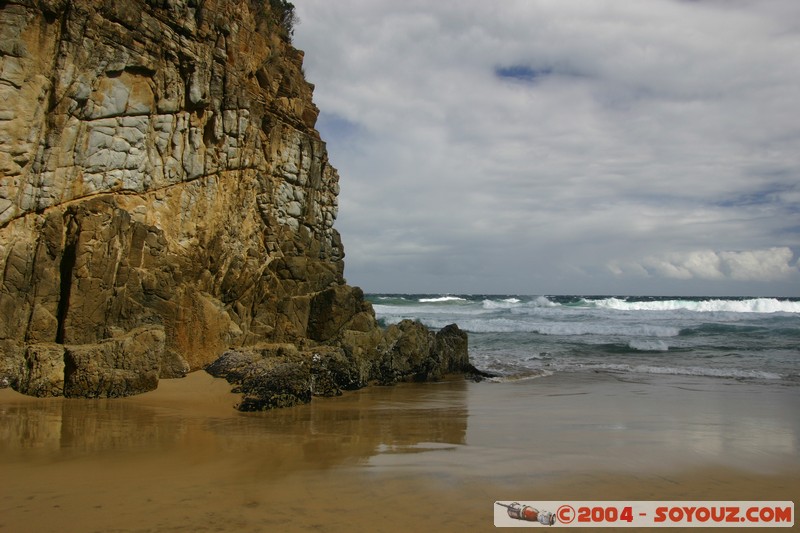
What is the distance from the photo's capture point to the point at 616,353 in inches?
888

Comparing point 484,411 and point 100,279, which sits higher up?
point 100,279

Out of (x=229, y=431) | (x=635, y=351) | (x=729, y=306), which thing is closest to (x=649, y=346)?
(x=635, y=351)

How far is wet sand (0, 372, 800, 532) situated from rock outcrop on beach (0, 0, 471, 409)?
3.94 ft

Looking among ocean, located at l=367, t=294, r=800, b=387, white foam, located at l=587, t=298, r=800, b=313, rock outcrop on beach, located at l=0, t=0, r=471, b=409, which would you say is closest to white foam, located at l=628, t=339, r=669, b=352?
ocean, located at l=367, t=294, r=800, b=387

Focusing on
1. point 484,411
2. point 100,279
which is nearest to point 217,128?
point 100,279

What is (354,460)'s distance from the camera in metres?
6.31

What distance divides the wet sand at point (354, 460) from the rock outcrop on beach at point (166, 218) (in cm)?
120

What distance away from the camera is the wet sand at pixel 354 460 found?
4.68 m

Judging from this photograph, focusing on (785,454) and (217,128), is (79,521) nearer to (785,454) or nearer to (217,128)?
(785,454)

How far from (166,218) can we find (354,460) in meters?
8.66

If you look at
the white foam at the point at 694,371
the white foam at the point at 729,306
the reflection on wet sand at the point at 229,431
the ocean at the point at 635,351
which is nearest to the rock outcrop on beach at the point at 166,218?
the reflection on wet sand at the point at 229,431

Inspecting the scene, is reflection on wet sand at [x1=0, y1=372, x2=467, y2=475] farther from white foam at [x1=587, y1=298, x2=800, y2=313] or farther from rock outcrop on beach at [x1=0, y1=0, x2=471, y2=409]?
white foam at [x1=587, y1=298, x2=800, y2=313]

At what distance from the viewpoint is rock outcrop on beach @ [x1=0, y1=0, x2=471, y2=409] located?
34.0 feet

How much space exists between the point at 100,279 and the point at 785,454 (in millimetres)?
11675
